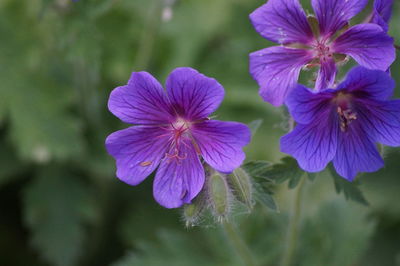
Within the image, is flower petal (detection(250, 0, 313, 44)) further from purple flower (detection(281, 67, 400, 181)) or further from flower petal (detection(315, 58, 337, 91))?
purple flower (detection(281, 67, 400, 181))

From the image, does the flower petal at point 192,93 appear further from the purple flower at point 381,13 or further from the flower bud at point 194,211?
the purple flower at point 381,13

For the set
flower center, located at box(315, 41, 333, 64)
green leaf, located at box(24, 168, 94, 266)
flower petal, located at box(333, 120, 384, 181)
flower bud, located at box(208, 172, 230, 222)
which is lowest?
green leaf, located at box(24, 168, 94, 266)

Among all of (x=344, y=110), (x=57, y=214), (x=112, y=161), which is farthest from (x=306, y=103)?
(x=57, y=214)

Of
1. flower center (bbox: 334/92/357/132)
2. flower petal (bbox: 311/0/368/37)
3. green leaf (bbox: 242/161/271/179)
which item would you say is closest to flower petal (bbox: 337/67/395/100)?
flower center (bbox: 334/92/357/132)

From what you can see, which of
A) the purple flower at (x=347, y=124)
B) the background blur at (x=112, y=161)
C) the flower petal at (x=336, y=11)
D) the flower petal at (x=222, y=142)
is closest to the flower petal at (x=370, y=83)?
the purple flower at (x=347, y=124)

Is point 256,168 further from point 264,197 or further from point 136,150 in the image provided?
point 136,150

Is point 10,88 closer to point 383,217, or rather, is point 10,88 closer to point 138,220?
point 138,220

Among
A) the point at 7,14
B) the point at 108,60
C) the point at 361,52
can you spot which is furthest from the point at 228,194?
the point at 7,14
